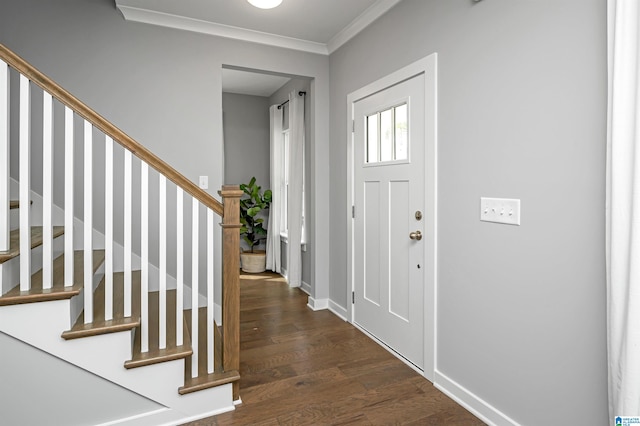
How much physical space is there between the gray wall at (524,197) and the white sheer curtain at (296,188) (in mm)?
2072

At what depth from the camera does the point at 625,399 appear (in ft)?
4.30

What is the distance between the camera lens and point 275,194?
5410 mm

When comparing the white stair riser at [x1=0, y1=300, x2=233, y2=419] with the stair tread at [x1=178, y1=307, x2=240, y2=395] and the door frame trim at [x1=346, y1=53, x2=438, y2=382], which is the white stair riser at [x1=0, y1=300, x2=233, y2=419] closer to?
the stair tread at [x1=178, y1=307, x2=240, y2=395]

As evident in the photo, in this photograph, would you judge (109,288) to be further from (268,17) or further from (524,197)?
(268,17)

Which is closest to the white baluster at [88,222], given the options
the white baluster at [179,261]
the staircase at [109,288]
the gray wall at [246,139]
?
the staircase at [109,288]

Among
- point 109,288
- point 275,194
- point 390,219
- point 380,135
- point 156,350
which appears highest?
point 380,135

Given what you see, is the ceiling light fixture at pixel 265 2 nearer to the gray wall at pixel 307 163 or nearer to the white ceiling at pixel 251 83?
the gray wall at pixel 307 163

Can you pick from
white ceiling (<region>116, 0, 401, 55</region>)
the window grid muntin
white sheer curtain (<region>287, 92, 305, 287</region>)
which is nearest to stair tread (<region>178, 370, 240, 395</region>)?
the window grid muntin

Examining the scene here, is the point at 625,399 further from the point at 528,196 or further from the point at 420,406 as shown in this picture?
the point at 420,406

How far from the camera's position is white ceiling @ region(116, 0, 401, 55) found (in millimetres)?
2865

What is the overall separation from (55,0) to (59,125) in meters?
0.94

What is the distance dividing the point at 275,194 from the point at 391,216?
2.84 metres

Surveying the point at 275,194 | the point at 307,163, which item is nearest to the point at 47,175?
the point at 307,163

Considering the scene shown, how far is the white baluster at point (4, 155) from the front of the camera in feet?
5.51
